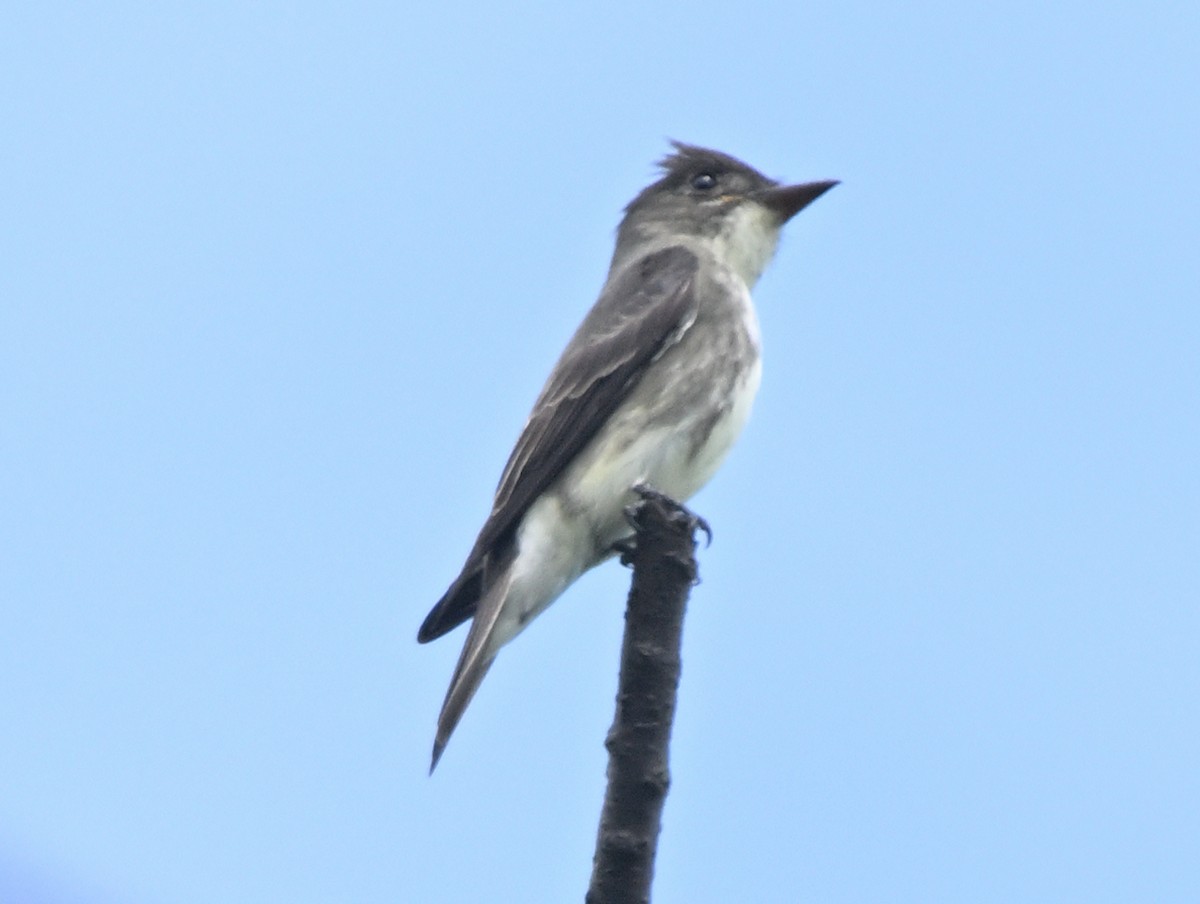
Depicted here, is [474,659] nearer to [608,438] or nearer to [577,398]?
[608,438]

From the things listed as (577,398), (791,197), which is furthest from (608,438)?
(791,197)

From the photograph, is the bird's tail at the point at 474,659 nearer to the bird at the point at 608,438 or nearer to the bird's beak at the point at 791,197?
the bird at the point at 608,438

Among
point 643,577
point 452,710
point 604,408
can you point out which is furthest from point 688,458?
point 643,577

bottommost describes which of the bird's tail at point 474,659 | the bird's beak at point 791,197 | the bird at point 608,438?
the bird's tail at point 474,659

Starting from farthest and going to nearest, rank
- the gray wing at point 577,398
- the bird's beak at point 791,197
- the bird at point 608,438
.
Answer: the bird's beak at point 791,197 → the gray wing at point 577,398 → the bird at point 608,438

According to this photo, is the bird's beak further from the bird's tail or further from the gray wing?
the bird's tail

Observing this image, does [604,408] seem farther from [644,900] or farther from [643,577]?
[644,900]

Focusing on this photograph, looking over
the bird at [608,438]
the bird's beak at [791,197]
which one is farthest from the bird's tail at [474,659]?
the bird's beak at [791,197]
